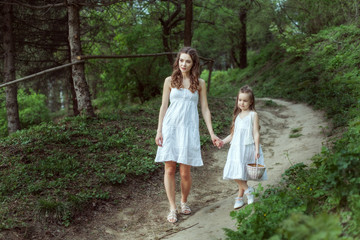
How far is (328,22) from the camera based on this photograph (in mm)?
13586

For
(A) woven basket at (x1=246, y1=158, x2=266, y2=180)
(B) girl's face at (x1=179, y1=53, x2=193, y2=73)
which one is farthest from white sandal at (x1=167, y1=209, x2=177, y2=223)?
(B) girl's face at (x1=179, y1=53, x2=193, y2=73)

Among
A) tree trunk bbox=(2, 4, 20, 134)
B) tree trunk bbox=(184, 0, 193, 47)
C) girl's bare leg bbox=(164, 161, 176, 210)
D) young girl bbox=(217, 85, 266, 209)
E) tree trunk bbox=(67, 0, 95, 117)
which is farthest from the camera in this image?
→ tree trunk bbox=(2, 4, 20, 134)

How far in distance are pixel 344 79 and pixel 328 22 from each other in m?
6.26

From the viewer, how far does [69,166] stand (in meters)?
5.27

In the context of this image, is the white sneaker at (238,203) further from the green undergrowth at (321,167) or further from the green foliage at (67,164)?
the green foliage at (67,164)

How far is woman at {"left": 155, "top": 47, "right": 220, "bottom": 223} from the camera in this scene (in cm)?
420

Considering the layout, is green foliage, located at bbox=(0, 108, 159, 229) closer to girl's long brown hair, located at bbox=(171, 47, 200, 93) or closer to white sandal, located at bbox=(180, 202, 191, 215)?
white sandal, located at bbox=(180, 202, 191, 215)

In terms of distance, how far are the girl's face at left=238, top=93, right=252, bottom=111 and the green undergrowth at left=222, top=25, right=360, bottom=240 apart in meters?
1.16

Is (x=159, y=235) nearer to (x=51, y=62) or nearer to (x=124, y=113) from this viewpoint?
(x=124, y=113)

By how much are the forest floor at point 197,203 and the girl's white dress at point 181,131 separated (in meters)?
0.85

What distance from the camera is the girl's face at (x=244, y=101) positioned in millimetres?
4330

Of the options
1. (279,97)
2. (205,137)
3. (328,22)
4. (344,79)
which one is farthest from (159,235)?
(328,22)

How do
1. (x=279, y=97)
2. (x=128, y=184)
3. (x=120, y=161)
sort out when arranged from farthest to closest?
1. (x=279, y=97)
2. (x=120, y=161)
3. (x=128, y=184)

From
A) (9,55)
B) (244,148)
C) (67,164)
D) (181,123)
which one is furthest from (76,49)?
(244,148)
